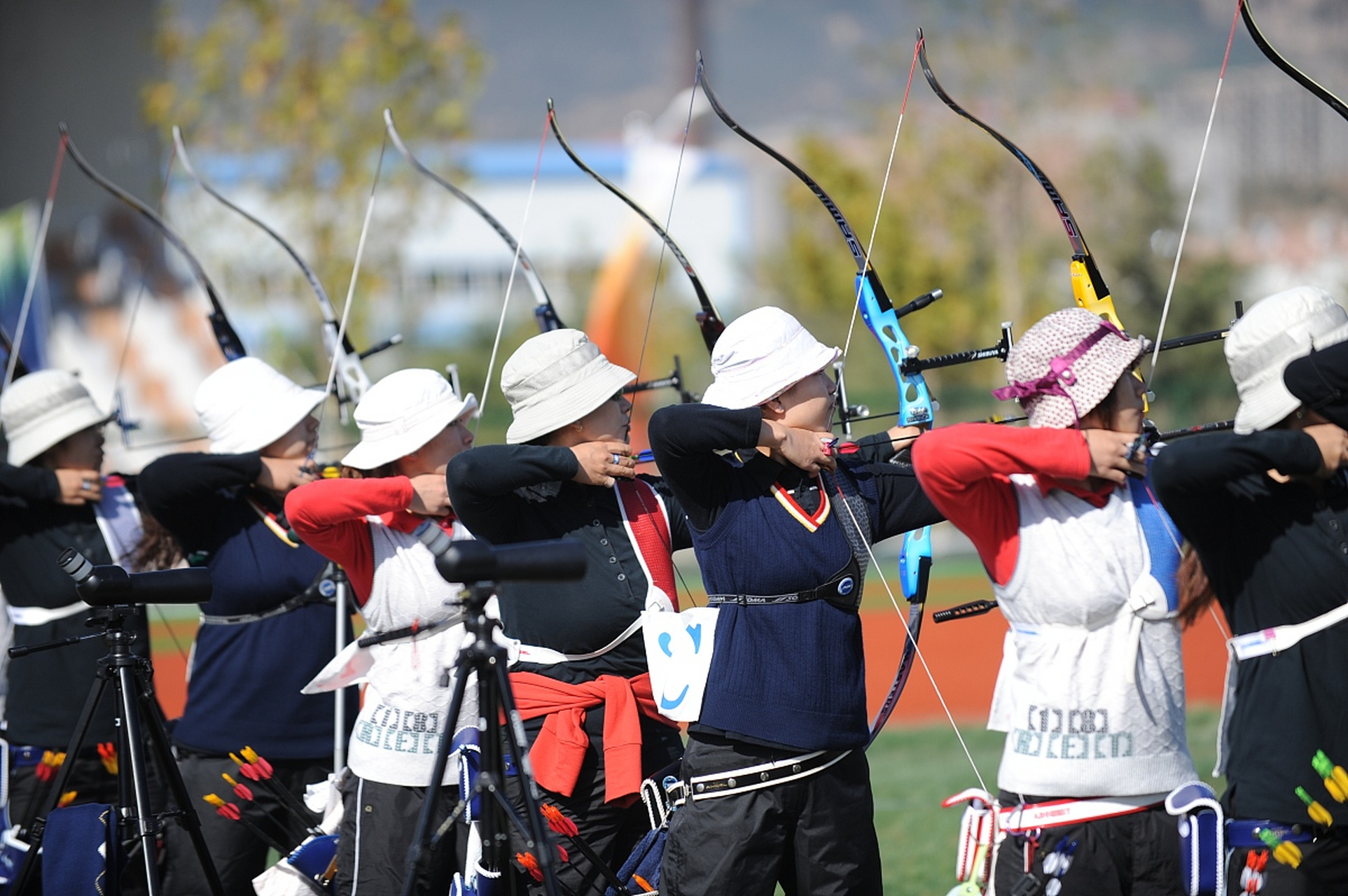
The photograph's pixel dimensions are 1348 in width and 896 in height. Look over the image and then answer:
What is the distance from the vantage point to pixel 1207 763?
6.35 meters

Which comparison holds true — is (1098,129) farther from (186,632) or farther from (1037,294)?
(186,632)

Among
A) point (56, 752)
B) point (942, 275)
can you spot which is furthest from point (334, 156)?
point (56, 752)

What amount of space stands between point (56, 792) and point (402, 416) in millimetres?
1275

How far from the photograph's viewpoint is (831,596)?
3109 millimetres

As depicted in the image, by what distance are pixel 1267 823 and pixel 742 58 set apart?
69331mm

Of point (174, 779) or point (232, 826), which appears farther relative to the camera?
point (232, 826)

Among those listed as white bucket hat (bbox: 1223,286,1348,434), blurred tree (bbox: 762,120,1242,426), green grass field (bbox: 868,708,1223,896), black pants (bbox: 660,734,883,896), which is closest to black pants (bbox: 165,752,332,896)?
black pants (bbox: 660,734,883,896)

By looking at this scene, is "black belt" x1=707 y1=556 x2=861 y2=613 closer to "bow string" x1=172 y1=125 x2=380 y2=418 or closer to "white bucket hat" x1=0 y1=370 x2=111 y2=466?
"bow string" x1=172 y1=125 x2=380 y2=418

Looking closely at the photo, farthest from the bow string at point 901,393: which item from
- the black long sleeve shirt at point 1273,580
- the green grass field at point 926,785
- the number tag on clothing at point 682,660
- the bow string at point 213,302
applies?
the bow string at point 213,302

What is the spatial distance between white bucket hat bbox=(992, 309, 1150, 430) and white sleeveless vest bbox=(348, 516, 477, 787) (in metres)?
1.51

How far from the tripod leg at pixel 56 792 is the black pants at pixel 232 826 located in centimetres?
36

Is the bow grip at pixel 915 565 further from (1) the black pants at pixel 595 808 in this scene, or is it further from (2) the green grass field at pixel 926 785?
(2) the green grass field at pixel 926 785

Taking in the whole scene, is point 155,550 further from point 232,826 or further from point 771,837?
point 771,837

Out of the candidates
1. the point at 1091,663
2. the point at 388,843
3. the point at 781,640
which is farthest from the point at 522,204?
the point at 1091,663
